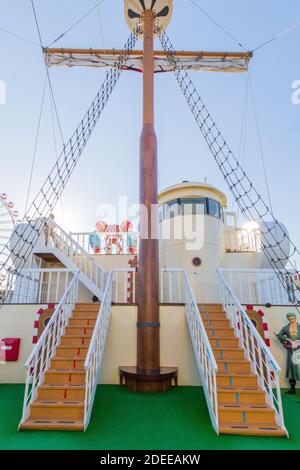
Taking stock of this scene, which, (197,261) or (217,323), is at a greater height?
(197,261)

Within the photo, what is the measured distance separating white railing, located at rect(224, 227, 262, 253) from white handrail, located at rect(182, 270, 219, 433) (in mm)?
4522

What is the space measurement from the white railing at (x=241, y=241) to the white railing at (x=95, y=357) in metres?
5.33

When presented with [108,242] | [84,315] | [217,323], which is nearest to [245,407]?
[217,323]

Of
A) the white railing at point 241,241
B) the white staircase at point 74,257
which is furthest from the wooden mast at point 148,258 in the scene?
the white railing at point 241,241

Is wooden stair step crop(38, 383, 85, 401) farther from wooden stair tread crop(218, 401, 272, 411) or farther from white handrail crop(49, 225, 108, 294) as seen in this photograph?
white handrail crop(49, 225, 108, 294)

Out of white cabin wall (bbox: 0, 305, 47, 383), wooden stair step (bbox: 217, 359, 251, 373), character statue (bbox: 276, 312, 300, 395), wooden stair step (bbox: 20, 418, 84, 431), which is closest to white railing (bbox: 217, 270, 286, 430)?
wooden stair step (bbox: 217, 359, 251, 373)

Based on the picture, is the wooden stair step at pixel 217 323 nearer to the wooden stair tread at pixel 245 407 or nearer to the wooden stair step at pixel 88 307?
the wooden stair tread at pixel 245 407

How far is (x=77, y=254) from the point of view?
26.6 feet

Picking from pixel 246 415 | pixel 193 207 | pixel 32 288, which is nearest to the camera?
pixel 246 415

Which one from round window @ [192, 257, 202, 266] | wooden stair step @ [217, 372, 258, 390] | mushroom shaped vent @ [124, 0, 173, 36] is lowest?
wooden stair step @ [217, 372, 258, 390]

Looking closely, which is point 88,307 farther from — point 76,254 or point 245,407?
point 245,407

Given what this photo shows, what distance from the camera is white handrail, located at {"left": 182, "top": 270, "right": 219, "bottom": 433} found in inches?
129

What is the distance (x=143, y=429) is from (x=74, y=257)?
5.55 m
